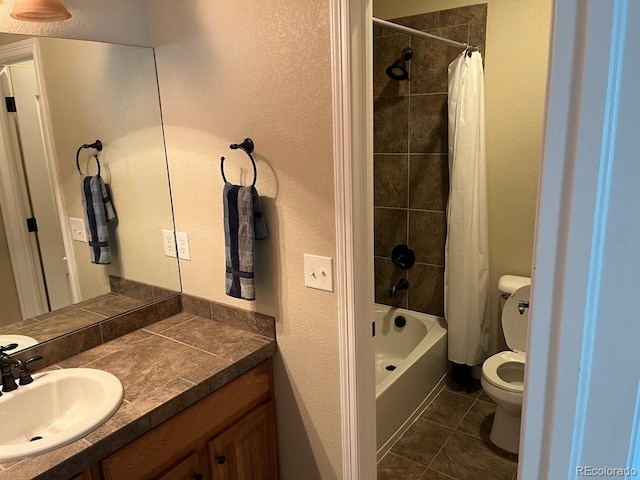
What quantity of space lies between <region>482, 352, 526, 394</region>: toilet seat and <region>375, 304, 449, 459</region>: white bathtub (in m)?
0.38

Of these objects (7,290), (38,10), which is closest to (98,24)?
(38,10)

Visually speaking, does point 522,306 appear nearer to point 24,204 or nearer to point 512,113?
point 512,113

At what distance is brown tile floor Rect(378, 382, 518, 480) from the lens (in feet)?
7.54

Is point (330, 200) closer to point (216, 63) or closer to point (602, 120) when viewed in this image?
point (216, 63)

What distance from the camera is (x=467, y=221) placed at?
275cm

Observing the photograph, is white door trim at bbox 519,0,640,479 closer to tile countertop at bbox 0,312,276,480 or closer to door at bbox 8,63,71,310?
tile countertop at bbox 0,312,276,480

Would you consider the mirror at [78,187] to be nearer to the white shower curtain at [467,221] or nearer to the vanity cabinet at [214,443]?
the vanity cabinet at [214,443]

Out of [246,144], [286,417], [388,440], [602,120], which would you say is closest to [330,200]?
[246,144]

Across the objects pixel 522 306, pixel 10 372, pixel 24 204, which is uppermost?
pixel 24 204

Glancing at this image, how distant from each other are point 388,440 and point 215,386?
1.30 m

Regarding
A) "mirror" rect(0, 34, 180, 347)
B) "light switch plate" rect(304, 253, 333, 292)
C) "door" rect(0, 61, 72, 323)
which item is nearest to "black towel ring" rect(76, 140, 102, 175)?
"mirror" rect(0, 34, 180, 347)

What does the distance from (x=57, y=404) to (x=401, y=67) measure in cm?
249

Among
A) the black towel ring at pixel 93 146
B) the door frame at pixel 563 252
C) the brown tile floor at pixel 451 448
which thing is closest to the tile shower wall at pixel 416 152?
the brown tile floor at pixel 451 448

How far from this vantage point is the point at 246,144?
5.38 ft
